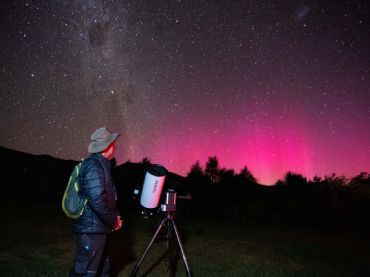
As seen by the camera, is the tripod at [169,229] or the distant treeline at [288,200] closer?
the tripod at [169,229]

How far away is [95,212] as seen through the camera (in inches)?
149

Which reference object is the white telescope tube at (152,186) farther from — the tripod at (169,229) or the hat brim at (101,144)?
the hat brim at (101,144)

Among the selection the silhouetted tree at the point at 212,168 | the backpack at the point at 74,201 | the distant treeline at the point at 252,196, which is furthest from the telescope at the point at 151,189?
the silhouetted tree at the point at 212,168

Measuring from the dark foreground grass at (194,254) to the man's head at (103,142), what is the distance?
2.33 m

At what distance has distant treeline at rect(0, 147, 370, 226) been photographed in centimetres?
2150

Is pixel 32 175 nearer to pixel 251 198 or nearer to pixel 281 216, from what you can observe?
pixel 251 198

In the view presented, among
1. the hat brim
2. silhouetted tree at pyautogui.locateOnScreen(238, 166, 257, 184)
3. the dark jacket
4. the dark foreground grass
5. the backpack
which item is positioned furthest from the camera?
silhouetted tree at pyautogui.locateOnScreen(238, 166, 257, 184)

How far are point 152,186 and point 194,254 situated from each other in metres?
4.45

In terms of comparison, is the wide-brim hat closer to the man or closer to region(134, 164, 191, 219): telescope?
the man

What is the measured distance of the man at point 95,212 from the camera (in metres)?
3.77

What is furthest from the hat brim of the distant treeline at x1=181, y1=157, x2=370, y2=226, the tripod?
the distant treeline at x1=181, y1=157, x2=370, y2=226

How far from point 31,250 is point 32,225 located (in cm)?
409

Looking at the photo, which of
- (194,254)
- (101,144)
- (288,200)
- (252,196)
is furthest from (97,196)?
→ (252,196)

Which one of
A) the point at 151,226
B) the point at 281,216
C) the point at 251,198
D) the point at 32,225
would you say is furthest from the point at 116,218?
the point at 251,198
